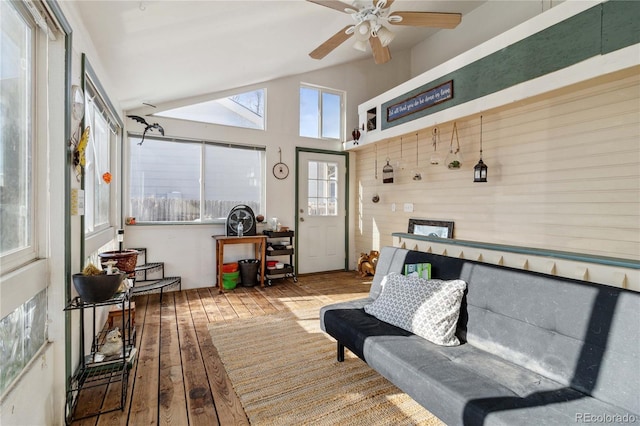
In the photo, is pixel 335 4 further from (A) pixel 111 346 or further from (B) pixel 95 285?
(A) pixel 111 346

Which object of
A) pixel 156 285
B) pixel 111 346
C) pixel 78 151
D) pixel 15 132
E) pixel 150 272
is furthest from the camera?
pixel 150 272

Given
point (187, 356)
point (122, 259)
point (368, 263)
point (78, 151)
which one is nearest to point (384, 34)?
point (78, 151)

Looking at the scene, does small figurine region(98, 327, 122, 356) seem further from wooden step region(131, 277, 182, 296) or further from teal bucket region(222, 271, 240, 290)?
teal bucket region(222, 271, 240, 290)

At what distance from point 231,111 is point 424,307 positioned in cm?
403

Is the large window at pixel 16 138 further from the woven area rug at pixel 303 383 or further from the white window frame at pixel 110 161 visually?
the woven area rug at pixel 303 383

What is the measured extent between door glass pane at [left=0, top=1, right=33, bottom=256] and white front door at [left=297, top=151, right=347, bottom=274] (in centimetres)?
381

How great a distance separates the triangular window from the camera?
4359mm

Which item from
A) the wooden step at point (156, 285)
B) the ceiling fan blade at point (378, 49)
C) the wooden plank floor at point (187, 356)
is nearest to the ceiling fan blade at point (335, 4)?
the ceiling fan blade at point (378, 49)

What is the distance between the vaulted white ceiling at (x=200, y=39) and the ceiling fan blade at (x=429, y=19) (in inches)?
41.3

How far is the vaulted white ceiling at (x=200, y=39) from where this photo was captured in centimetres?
213

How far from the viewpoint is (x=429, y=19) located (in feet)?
7.89

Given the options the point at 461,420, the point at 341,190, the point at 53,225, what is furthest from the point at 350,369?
the point at 341,190

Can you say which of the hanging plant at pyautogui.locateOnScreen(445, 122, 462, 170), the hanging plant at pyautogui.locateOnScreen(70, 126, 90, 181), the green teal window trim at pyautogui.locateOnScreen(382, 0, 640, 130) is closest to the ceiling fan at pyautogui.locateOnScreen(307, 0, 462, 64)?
the green teal window trim at pyautogui.locateOnScreen(382, 0, 640, 130)

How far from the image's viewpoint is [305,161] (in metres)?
5.23
